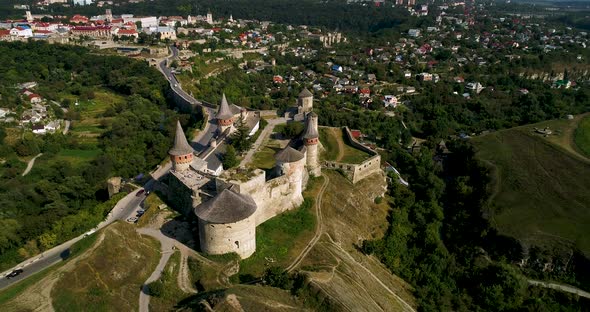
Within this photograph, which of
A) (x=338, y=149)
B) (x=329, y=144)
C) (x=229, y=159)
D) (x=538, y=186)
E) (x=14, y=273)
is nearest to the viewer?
(x=14, y=273)

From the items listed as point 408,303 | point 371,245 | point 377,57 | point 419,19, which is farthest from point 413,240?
point 419,19

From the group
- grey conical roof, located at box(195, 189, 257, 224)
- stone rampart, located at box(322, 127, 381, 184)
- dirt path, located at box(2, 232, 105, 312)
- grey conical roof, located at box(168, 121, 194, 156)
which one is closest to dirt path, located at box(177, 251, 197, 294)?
grey conical roof, located at box(195, 189, 257, 224)

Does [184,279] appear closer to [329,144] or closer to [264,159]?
[264,159]

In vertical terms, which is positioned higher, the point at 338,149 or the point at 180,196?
the point at 180,196

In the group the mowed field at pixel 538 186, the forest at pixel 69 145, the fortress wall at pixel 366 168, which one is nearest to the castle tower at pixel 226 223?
the forest at pixel 69 145

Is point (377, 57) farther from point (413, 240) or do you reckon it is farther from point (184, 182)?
point (184, 182)

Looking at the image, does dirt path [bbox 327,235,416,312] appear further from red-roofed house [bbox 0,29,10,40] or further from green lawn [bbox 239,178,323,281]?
red-roofed house [bbox 0,29,10,40]

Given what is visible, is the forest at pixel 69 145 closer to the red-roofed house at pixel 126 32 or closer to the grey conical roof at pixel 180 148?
the grey conical roof at pixel 180 148

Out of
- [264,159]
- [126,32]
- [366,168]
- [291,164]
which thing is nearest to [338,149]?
[366,168]
